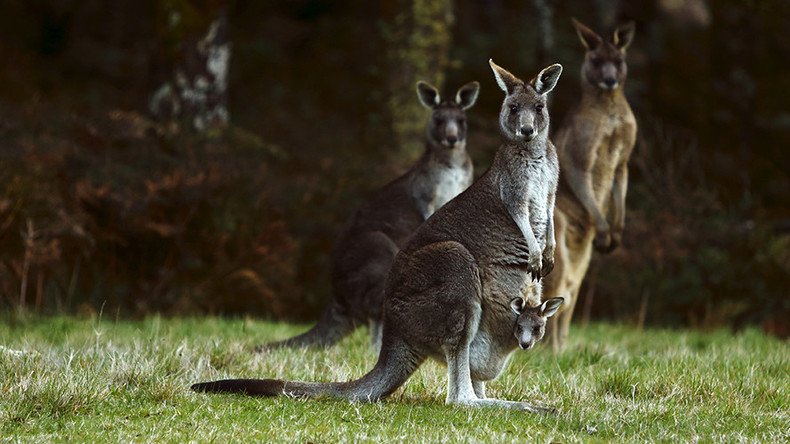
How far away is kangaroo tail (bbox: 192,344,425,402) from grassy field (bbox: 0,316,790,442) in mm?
71

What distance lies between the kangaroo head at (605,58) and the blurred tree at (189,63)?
4672mm

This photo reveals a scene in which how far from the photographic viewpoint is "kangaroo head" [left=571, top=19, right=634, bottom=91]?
29.8ft

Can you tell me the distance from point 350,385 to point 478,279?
869 mm

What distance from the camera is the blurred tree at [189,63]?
1245 cm

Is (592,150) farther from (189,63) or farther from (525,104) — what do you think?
(189,63)

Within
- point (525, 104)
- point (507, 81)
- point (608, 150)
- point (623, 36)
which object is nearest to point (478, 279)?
point (525, 104)

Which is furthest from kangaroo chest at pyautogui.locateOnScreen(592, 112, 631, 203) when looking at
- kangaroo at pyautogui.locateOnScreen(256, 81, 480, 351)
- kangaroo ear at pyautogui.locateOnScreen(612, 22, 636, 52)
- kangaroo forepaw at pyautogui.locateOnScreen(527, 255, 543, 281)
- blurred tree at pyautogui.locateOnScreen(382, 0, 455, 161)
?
blurred tree at pyautogui.locateOnScreen(382, 0, 455, 161)

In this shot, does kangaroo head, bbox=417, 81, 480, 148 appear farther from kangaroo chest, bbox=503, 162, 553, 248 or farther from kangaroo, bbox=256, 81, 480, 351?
kangaroo chest, bbox=503, 162, 553, 248

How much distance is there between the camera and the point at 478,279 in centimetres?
594

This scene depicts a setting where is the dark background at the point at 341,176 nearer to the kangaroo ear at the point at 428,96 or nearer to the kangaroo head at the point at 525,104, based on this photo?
the kangaroo ear at the point at 428,96

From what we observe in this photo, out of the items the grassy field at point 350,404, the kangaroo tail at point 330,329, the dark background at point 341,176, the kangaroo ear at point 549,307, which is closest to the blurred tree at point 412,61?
the dark background at point 341,176

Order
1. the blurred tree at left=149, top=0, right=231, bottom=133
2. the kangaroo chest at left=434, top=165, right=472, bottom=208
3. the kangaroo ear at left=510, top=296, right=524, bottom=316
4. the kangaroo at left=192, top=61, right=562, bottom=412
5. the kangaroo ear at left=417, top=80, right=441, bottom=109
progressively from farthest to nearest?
the blurred tree at left=149, top=0, right=231, bottom=133
the kangaroo ear at left=417, top=80, right=441, bottom=109
the kangaroo chest at left=434, top=165, right=472, bottom=208
the kangaroo ear at left=510, top=296, right=524, bottom=316
the kangaroo at left=192, top=61, right=562, bottom=412

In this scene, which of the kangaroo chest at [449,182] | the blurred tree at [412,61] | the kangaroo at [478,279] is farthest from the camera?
the blurred tree at [412,61]

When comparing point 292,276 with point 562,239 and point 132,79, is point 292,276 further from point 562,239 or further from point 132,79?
point 132,79
